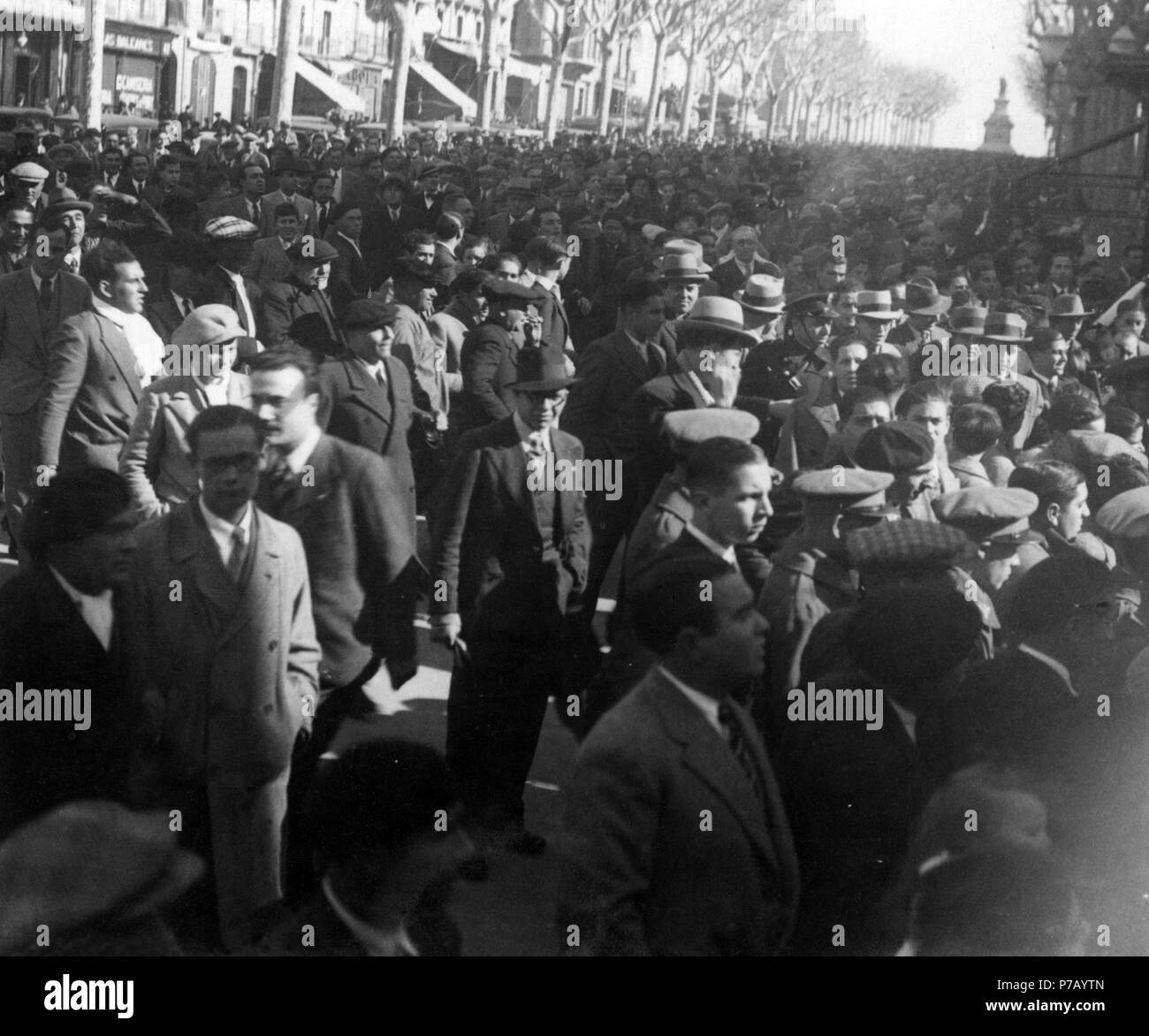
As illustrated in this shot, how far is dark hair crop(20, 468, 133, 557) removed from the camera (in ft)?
14.6

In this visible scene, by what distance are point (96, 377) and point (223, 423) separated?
666 millimetres

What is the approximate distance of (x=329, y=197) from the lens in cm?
1288

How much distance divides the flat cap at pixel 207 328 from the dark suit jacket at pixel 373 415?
298mm

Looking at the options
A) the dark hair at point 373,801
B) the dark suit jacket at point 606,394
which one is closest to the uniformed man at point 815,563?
the dark suit jacket at point 606,394

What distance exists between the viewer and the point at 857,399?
233 inches

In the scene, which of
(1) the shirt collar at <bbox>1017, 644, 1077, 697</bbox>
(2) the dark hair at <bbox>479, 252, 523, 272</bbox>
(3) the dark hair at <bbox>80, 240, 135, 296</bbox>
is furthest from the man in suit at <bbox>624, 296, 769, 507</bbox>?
(2) the dark hair at <bbox>479, 252, 523, 272</bbox>

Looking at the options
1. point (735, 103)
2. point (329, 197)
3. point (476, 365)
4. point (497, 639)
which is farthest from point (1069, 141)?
point (735, 103)

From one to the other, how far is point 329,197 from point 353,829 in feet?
29.2

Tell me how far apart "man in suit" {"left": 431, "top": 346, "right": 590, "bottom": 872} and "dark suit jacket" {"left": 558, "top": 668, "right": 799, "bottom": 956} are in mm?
1222

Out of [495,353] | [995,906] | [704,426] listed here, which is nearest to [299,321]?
[495,353]

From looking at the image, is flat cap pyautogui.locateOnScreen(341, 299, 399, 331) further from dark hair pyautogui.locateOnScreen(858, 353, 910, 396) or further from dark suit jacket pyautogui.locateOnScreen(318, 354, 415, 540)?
dark hair pyautogui.locateOnScreen(858, 353, 910, 396)

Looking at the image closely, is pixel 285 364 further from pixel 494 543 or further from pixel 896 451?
pixel 896 451

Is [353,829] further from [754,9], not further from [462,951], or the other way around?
[754,9]
